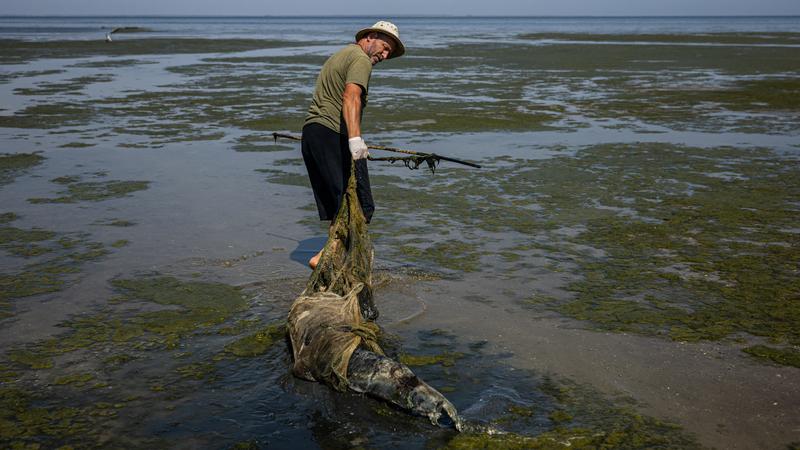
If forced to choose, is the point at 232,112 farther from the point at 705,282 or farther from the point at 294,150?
the point at 705,282

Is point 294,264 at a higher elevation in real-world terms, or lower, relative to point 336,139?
lower

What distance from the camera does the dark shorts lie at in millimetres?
5902

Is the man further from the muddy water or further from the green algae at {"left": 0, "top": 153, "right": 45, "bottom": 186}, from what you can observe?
the green algae at {"left": 0, "top": 153, "right": 45, "bottom": 186}

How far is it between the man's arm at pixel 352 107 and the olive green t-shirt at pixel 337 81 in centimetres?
4

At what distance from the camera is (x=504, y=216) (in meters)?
8.44

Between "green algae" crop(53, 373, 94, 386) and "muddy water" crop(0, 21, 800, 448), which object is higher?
"green algae" crop(53, 373, 94, 386)

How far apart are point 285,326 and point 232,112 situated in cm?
1329

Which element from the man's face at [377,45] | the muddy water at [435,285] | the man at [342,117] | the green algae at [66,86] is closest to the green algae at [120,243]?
the muddy water at [435,285]

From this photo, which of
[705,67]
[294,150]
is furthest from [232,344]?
[705,67]

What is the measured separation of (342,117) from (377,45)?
608 millimetres

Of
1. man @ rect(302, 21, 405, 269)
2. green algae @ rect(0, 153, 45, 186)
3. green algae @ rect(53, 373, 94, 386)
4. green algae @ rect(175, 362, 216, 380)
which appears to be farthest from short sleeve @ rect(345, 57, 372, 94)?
green algae @ rect(0, 153, 45, 186)

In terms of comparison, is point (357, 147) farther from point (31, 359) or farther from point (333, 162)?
point (31, 359)

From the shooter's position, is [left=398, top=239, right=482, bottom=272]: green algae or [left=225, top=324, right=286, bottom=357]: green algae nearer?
[left=225, top=324, right=286, bottom=357]: green algae

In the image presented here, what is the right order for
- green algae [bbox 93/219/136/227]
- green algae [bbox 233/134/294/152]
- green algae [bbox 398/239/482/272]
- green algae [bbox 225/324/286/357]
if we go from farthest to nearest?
green algae [bbox 233/134/294/152] < green algae [bbox 93/219/136/227] < green algae [bbox 398/239/482/272] < green algae [bbox 225/324/286/357]
